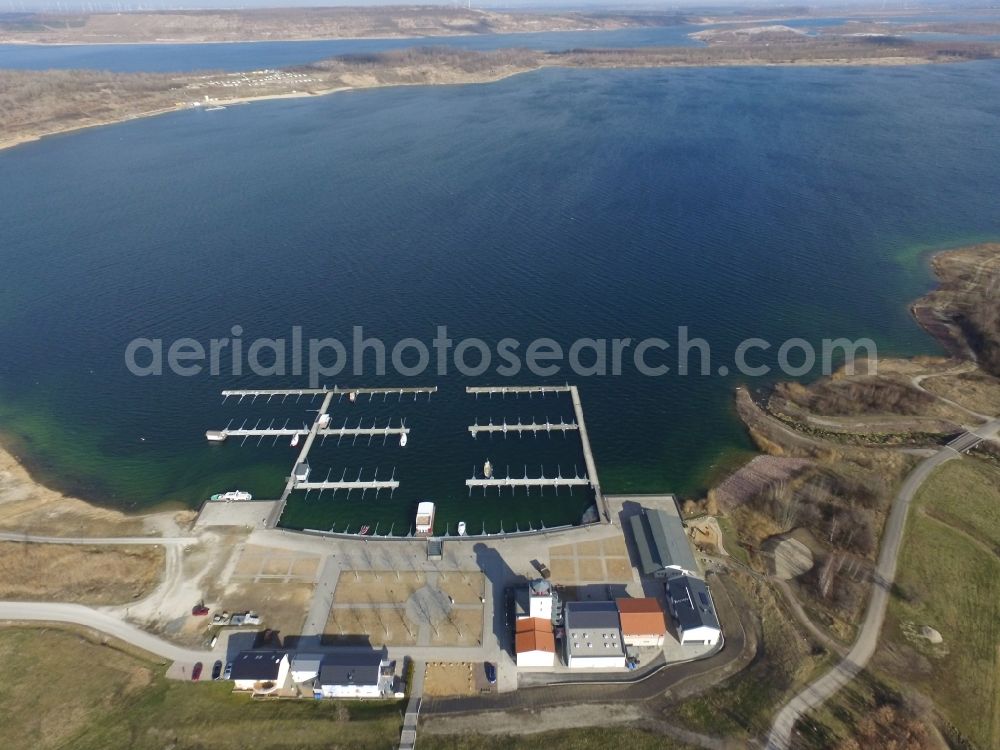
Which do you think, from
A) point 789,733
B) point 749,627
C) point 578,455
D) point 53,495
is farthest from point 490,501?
point 53,495

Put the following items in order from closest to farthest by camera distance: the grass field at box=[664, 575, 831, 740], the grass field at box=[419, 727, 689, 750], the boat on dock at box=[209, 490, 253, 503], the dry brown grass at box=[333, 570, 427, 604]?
the grass field at box=[419, 727, 689, 750] < the grass field at box=[664, 575, 831, 740] < the dry brown grass at box=[333, 570, 427, 604] < the boat on dock at box=[209, 490, 253, 503]

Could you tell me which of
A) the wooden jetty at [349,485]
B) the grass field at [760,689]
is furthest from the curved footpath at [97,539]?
the grass field at [760,689]

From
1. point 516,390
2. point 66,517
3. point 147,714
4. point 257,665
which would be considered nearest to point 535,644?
point 257,665

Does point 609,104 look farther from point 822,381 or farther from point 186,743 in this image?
point 186,743

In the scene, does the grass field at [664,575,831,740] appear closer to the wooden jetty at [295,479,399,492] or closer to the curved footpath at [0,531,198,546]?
the wooden jetty at [295,479,399,492]

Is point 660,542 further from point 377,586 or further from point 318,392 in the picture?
point 318,392

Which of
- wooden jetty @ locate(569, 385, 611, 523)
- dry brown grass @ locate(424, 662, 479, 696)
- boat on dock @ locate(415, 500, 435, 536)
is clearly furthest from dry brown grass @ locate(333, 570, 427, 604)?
wooden jetty @ locate(569, 385, 611, 523)

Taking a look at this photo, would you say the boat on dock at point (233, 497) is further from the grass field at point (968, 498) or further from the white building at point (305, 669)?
the grass field at point (968, 498)

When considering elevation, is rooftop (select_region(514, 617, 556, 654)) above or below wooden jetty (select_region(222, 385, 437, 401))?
above
